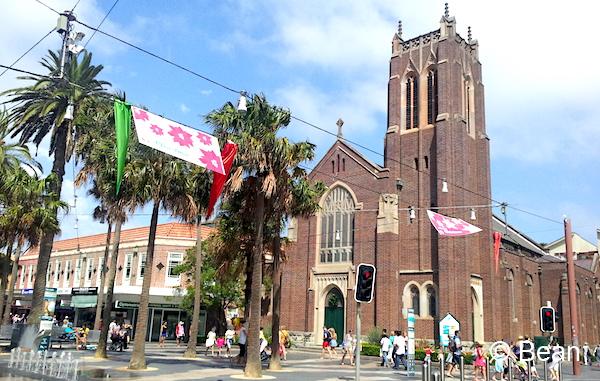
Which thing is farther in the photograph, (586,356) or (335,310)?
(586,356)

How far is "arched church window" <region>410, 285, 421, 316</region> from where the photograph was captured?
37562mm

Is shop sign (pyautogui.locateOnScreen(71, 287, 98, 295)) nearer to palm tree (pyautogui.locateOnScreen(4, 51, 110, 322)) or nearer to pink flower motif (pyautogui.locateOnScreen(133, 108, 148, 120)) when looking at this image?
palm tree (pyautogui.locateOnScreen(4, 51, 110, 322))

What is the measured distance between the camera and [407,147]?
138 feet

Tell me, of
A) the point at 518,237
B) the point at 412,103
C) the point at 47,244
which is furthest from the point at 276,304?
the point at 518,237

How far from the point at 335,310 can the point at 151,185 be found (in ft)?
77.5

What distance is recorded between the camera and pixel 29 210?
78.6 ft

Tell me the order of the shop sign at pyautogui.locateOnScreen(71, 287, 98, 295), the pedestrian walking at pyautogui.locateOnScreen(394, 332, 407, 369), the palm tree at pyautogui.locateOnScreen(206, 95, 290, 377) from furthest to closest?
the shop sign at pyautogui.locateOnScreen(71, 287, 98, 295) → the pedestrian walking at pyautogui.locateOnScreen(394, 332, 407, 369) → the palm tree at pyautogui.locateOnScreen(206, 95, 290, 377)

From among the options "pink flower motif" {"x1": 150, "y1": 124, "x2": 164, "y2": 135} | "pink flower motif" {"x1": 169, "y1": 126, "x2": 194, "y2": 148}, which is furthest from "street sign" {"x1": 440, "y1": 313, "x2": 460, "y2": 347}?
"pink flower motif" {"x1": 150, "y1": 124, "x2": 164, "y2": 135}

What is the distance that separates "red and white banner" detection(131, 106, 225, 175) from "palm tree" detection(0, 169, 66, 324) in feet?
41.5

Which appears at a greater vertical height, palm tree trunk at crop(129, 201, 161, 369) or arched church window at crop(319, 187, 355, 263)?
arched church window at crop(319, 187, 355, 263)

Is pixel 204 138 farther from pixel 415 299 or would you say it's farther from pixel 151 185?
pixel 415 299

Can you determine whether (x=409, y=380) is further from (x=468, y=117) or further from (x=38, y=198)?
(x=468, y=117)

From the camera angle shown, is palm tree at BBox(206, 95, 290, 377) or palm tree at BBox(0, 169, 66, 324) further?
palm tree at BBox(0, 169, 66, 324)

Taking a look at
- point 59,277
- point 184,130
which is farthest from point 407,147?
point 59,277
